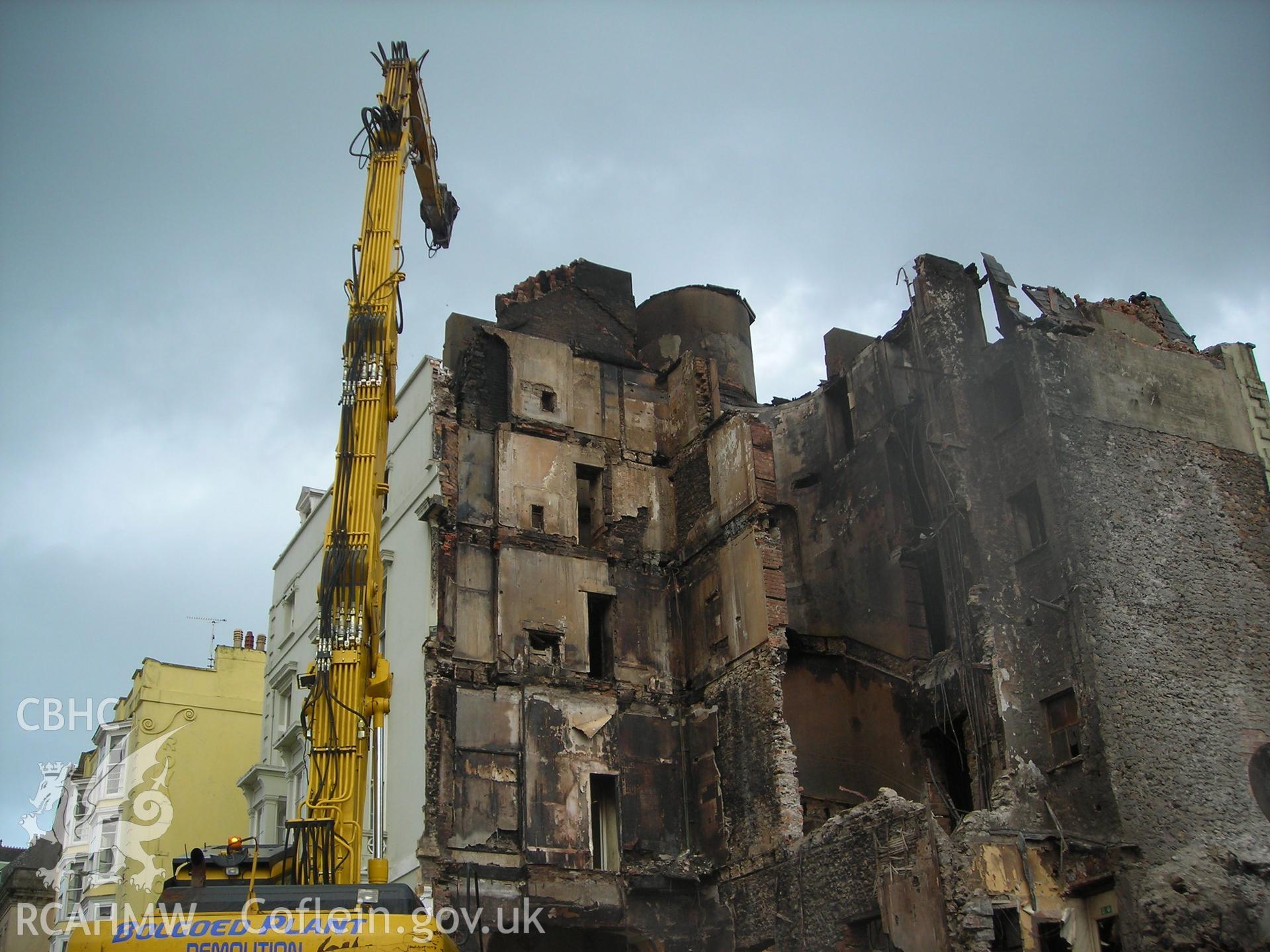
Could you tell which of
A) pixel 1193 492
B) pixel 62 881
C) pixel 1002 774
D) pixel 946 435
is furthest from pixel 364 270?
pixel 62 881

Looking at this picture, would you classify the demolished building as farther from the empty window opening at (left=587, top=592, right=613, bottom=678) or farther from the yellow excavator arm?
the yellow excavator arm

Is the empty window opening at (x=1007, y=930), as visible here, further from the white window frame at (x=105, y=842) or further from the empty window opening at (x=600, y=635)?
the white window frame at (x=105, y=842)

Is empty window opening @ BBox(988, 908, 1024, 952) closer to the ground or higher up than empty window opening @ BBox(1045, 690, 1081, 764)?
closer to the ground

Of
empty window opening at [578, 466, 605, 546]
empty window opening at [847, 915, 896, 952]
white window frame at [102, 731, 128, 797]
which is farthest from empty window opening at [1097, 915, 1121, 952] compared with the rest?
white window frame at [102, 731, 128, 797]

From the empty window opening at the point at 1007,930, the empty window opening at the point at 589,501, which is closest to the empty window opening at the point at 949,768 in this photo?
the empty window opening at the point at 1007,930

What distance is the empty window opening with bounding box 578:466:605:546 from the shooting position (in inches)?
1125

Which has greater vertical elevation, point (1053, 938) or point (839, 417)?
point (839, 417)

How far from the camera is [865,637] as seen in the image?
2662 cm

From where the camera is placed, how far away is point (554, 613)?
26.8 meters

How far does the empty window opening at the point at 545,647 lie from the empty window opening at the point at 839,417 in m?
7.29

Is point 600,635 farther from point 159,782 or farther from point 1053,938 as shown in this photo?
point 159,782

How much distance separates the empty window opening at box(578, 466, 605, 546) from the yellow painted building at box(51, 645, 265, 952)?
52.5 ft

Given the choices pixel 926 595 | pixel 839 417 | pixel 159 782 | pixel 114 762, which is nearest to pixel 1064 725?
pixel 926 595

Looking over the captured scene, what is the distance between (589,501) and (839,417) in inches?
226
